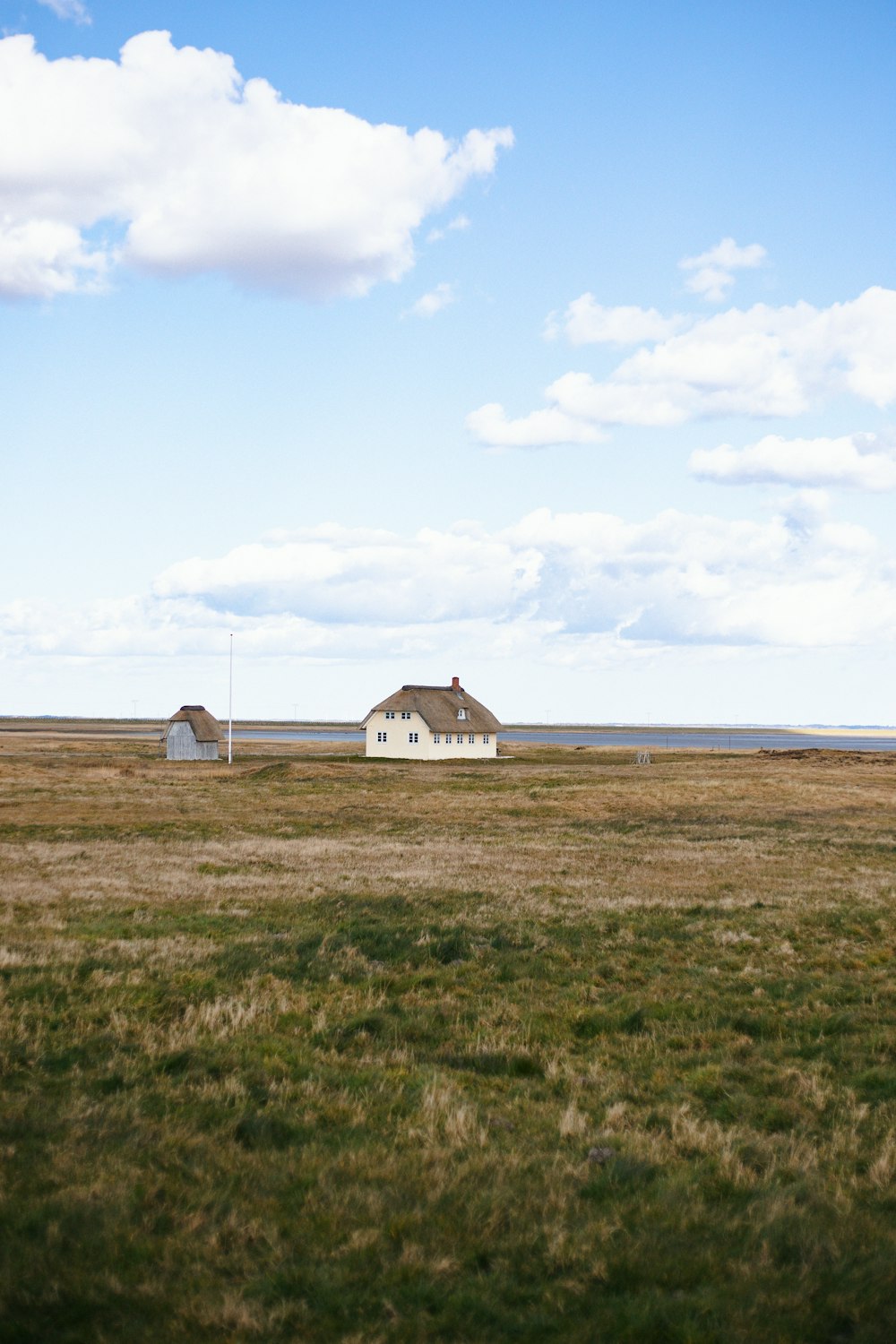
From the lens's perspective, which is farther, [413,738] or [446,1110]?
[413,738]

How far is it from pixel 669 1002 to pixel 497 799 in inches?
1660

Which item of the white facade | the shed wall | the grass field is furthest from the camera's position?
the shed wall

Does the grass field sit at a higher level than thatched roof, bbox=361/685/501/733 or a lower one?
lower

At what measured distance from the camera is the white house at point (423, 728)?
9625cm

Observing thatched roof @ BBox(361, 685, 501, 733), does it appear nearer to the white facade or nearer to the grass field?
the white facade

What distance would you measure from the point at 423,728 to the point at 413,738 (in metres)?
1.54

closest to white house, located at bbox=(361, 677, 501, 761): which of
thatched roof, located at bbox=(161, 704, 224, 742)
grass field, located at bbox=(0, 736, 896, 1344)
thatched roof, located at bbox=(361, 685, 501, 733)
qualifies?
thatched roof, located at bbox=(361, 685, 501, 733)

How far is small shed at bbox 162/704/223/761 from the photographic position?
3930 inches

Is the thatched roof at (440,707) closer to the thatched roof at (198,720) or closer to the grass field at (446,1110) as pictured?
the thatched roof at (198,720)

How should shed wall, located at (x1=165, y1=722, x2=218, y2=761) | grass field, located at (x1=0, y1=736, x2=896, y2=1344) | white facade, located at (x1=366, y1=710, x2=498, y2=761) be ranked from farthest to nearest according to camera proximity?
shed wall, located at (x1=165, y1=722, x2=218, y2=761)
white facade, located at (x1=366, y1=710, x2=498, y2=761)
grass field, located at (x1=0, y1=736, x2=896, y2=1344)

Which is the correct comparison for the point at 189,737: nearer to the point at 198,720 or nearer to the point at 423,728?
the point at 198,720

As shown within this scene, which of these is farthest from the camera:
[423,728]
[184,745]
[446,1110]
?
[184,745]

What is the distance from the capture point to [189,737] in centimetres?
10012

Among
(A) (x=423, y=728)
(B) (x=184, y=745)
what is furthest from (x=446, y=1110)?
(B) (x=184, y=745)
